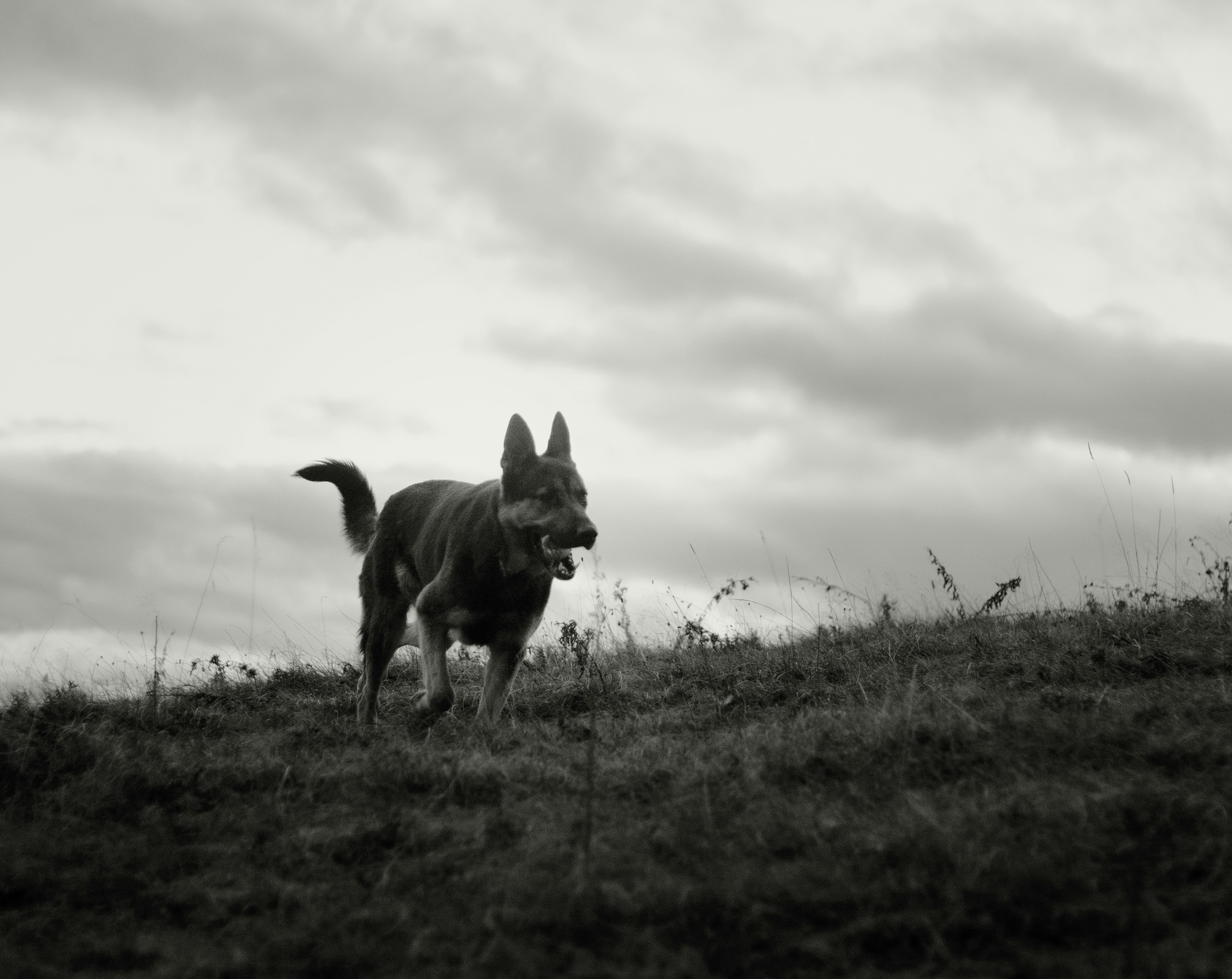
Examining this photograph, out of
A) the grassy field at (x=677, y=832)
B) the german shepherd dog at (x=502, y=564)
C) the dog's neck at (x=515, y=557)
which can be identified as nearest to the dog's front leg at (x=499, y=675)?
the german shepherd dog at (x=502, y=564)

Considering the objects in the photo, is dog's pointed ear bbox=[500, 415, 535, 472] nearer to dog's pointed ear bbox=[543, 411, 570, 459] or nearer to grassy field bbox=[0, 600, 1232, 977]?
dog's pointed ear bbox=[543, 411, 570, 459]

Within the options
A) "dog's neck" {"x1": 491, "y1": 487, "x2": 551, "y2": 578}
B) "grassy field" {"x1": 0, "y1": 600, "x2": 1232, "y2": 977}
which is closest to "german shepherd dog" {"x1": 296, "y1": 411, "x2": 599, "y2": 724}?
"dog's neck" {"x1": 491, "y1": 487, "x2": 551, "y2": 578}

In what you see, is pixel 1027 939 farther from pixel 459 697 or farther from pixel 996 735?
pixel 459 697

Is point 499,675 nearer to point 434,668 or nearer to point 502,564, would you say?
point 434,668

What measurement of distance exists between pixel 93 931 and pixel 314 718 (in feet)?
13.6

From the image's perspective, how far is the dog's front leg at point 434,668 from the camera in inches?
315

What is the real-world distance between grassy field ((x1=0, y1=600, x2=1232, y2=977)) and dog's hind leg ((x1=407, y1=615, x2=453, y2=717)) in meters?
0.43

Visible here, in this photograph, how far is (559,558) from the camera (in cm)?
784

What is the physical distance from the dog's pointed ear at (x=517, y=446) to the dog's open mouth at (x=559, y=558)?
71 cm

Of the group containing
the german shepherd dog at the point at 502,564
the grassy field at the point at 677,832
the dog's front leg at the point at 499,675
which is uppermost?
the german shepherd dog at the point at 502,564

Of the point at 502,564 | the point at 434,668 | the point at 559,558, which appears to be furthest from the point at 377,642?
the point at 559,558

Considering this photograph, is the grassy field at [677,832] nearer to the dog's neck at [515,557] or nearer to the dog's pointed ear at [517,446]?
the dog's neck at [515,557]

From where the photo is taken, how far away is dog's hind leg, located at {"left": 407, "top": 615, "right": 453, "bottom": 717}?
799cm

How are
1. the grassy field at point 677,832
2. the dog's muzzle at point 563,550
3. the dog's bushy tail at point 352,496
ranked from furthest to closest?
the dog's bushy tail at point 352,496, the dog's muzzle at point 563,550, the grassy field at point 677,832
